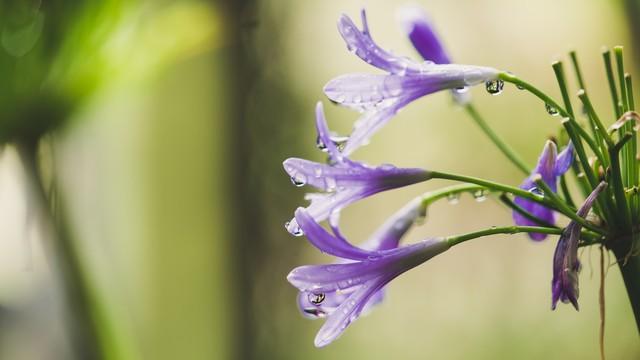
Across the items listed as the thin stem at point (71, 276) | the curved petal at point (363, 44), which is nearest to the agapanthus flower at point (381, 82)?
the curved petal at point (363, 44)

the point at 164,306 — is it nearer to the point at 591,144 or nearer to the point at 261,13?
the point at 261,13

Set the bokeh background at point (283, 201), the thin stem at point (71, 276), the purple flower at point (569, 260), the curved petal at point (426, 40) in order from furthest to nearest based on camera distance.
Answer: the bokeh background at point (283, 201), the thin stem at point (71, 276), the curved petal at point (426, 40), the purple flower at point (569, 260)

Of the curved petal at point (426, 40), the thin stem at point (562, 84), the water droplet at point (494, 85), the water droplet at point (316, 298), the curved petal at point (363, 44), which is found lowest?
the water droplet at point (316, 298)

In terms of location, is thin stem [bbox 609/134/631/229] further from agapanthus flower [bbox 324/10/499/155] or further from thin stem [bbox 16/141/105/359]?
thin stem [bbox 16/141/105/359]

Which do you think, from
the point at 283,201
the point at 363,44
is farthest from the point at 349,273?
the point at 283,201

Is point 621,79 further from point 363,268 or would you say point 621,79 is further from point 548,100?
point 363,268

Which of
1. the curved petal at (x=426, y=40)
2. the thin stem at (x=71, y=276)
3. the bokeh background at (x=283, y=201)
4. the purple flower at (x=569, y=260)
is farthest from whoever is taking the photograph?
the bokeh background at (x=283, y=201)

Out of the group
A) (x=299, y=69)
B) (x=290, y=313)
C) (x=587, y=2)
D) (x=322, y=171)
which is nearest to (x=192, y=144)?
Answer: (x=299, y=69)

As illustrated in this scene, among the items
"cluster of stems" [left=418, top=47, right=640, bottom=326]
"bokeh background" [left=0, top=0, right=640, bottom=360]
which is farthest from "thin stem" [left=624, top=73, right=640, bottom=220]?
"bokeh background" [left=0, top=0, right=640, bottom=360]

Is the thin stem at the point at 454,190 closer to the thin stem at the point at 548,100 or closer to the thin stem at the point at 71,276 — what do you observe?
the thin stem at the point at 548,100
